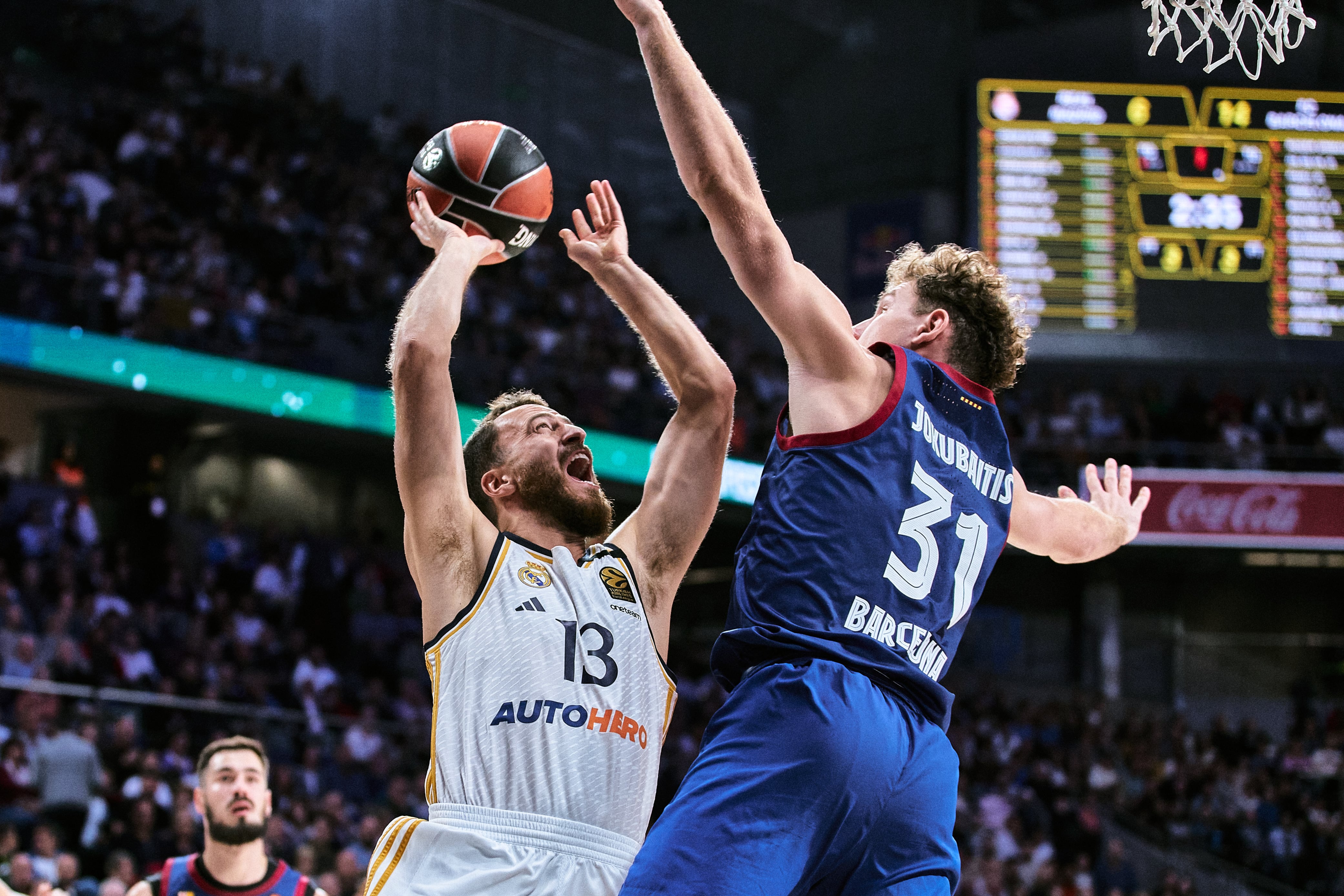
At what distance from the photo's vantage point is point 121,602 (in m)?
12.5

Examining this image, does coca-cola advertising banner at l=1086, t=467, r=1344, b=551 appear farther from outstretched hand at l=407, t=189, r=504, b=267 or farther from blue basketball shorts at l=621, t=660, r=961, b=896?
blue basketball shorts at l=621, t=660, r=961, b=896

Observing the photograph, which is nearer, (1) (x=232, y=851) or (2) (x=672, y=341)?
(2) (x=672, y=341)

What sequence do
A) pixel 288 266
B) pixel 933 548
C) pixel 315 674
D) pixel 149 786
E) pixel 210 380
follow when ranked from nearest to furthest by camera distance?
pixel 933 548
pixel 149 786
pixel 315 674
pixel 210 380
pixel 288 266

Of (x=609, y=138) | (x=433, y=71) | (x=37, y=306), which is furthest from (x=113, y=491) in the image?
(x=609, y=138)

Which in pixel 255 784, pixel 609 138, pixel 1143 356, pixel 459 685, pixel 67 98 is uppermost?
pixel 609 138

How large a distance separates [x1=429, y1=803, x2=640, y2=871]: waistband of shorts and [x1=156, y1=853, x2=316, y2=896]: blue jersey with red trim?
2.51 metres

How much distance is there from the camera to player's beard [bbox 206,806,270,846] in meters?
5.32

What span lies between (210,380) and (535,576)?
11791 millimetres

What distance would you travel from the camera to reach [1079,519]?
378 centimetres

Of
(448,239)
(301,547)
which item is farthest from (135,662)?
(448,239)

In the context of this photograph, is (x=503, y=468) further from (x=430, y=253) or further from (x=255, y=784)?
(x=430, y=253)

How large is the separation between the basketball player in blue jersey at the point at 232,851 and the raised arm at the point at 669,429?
2.49m

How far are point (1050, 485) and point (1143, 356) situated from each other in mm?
2549

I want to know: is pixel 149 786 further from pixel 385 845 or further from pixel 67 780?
pixel 385 845
